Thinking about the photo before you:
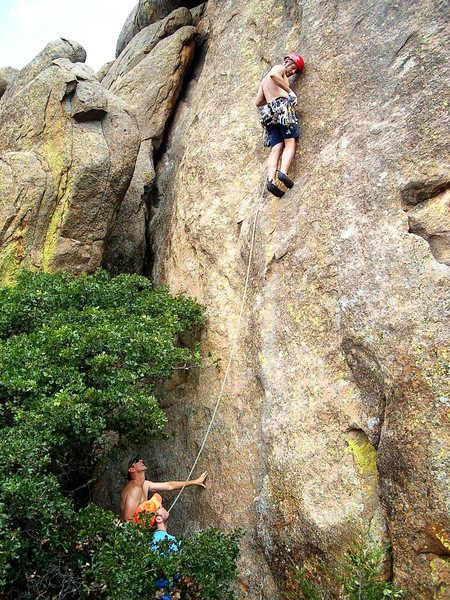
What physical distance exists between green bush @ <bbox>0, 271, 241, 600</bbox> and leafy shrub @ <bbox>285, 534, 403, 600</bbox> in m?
0.94

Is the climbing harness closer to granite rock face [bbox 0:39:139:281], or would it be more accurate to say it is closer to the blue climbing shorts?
the blue climbing shorts

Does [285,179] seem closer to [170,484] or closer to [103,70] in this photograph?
[170,484]

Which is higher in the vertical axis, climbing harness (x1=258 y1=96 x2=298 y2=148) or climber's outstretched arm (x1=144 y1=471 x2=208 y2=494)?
climbing harness (x1=258 y1=96 x2=298 y2=148)

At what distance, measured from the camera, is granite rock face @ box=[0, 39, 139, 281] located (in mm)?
11328

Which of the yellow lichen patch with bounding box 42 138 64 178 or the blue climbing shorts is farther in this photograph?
the yellow lichen patch with bounding box 42 138 64 178

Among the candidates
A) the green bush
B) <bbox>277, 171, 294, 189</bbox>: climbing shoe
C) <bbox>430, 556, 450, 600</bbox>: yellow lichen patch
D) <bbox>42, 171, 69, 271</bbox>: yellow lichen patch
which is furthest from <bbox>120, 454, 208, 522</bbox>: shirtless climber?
<bbox>42, 171, 69, 271</bbox>: yellow lichen patch

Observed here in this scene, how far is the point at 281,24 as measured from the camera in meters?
11.0

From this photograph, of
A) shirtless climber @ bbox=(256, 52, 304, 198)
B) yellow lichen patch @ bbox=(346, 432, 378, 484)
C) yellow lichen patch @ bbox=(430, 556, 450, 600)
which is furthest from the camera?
shirtless climber @ bbox=(256, 52, 304, 198)

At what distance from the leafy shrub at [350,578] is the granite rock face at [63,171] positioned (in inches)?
299

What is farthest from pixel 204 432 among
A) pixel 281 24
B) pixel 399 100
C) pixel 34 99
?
pixel 34 99

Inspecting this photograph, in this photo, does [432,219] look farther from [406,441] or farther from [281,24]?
[281,24]

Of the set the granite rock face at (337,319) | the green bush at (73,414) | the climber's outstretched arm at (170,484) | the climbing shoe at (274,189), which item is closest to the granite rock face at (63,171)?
the green bush at (73,414)

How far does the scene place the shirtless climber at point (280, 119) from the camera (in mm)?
9031

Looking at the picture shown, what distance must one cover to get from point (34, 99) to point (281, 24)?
5.99m
